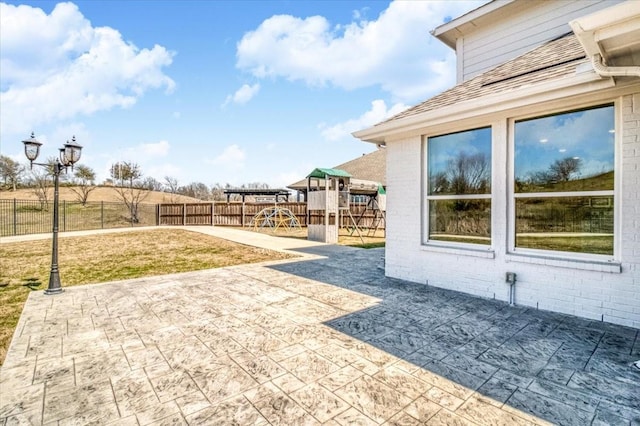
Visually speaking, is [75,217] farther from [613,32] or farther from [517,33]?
[613,32]

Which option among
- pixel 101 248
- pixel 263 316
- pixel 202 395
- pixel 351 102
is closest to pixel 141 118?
pixel 101 248

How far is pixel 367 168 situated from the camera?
23.2 meters

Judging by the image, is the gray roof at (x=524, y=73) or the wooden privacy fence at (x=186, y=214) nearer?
the gray roof at (x=524, y=73)

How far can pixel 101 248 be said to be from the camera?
10.4m

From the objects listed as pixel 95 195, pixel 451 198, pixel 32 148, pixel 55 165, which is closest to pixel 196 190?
pixel 95 195

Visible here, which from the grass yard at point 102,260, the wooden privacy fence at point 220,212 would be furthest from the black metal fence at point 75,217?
the grass yard at point 102,260

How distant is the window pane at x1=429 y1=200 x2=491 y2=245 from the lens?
4.70 m

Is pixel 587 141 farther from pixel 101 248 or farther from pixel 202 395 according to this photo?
pixel 101 248

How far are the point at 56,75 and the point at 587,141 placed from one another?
17.7 meters

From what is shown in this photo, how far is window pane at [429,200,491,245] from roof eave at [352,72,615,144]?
1357mm

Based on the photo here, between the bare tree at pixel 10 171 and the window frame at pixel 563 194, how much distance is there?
130ft

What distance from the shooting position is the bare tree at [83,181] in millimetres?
26812

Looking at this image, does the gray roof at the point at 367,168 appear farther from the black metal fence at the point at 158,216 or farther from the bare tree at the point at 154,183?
the bare tree at the point at 154,183

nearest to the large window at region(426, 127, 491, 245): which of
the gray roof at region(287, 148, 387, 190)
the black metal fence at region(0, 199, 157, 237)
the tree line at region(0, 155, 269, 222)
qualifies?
the gray roof at region(287, 148, 387, 190)
